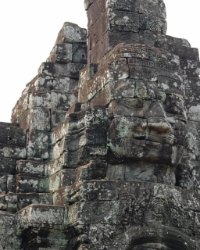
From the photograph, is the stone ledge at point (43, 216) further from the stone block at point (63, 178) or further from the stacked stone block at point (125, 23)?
the stacked stone block at point (125, 23)

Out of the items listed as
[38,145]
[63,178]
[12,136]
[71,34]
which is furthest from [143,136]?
[71,34]

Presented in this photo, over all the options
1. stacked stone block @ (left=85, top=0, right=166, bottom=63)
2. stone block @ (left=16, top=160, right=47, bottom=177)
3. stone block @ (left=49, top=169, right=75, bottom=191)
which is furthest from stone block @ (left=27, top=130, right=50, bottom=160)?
stacked stone block @ (left=85, top=0, right=166, bottom=63)

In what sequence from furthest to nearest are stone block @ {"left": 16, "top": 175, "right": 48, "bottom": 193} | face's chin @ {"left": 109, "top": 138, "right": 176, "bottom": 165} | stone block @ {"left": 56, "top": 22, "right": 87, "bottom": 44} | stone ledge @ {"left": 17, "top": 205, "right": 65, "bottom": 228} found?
1. stone block @ {"left": 56, "top": 22, "right": 87, "bottom": 44}
2. stone block @ {"left": 16, "top": 175, "right": 48, "bottom": 193}
3. face's chin @ {"left": 109, "top": 138, "right": 176, "bottom": 165}
4. stone ledge @ {"left": 17, "top": 205, "right": 65, "bottom": 228}

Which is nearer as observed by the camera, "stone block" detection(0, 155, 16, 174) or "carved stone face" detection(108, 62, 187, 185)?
"carved stone face" detection(108, 62, 187, 185)

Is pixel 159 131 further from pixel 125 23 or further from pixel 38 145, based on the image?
pixel 38 145

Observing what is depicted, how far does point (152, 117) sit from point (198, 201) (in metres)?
1.56

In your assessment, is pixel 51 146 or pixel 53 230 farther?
pixel 51 146

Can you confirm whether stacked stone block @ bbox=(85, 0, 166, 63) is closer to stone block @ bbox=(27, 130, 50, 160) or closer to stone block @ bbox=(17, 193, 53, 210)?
stone block @ bbox=(27, 130, 50, 160)

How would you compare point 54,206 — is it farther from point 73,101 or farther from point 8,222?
point 73,101

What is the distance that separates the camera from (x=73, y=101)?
16.7m

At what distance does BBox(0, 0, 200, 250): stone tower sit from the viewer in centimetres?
1357

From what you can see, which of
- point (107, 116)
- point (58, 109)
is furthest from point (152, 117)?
point (58, 109)

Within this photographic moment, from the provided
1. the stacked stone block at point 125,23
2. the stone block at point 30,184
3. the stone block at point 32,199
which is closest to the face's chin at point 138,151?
the stone block at point 32,199

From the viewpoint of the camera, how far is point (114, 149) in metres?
14.0
